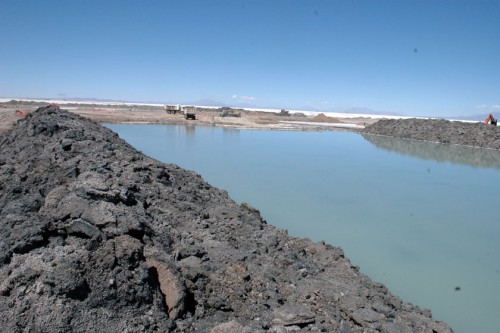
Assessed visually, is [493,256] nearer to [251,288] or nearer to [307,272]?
[307,272]

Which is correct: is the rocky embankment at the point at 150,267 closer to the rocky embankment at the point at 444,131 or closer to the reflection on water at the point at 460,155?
the reflection on water at the point at 460,155

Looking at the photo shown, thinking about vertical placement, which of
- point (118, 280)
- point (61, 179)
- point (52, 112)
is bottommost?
point (118, 280)

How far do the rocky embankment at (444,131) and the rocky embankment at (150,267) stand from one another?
88.2 feet

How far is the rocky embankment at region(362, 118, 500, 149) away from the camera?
28.1 metres

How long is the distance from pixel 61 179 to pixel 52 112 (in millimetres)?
5656

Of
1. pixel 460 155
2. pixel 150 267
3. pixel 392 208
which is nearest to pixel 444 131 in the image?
pixel 460 155

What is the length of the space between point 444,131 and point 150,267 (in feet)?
104

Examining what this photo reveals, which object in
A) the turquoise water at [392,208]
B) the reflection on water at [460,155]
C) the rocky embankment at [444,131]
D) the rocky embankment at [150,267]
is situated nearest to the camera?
the rocky embankment at [150,267]

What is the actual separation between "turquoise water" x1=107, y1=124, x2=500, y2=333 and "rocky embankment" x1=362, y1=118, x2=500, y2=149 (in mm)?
8619

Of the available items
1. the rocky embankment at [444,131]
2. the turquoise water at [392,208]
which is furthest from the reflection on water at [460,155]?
the rocky embankment at [444,131]

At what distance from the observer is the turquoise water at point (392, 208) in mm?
5867

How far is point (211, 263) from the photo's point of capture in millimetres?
4262

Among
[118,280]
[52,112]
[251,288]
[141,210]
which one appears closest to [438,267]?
[251,288]

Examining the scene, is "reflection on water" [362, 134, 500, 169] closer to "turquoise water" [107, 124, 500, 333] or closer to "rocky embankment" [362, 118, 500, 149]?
"turquoise water" [107, 124, 500, 333]
